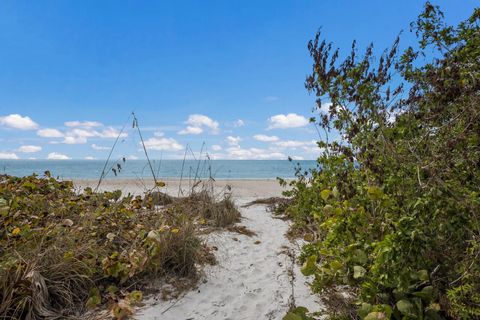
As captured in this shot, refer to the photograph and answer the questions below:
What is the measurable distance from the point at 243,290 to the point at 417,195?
212 centimetres

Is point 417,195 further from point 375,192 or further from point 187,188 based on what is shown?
point 187,188

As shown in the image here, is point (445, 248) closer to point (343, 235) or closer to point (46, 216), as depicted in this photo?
point (343, 235)

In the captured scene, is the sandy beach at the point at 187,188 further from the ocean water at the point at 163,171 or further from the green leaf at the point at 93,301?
the green leaf at the point at 93,301

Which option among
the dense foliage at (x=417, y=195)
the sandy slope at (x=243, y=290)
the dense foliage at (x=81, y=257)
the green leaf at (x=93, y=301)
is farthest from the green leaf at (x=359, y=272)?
the green leaf at (x=93, y=301)

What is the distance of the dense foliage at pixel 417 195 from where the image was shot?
2.04 m

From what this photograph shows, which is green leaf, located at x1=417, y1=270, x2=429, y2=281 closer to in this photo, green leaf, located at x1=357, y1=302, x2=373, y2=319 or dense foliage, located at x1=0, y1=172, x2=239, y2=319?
green leaf, located at x1=357, y1=302, x2=373, y2=319

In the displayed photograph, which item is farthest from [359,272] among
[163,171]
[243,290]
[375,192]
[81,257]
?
[163,171]

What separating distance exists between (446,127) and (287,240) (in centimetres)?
361

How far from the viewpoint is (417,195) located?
2254 millimetres

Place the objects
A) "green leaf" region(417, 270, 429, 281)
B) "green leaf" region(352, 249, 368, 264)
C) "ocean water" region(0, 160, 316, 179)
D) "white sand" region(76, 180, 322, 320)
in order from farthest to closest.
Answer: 1. "ocean water" region(0, 160, 316, 179)
2. "white sand" region(76, 180, 322, 320)
3. "green leaf" region(352, 249, 368, 264)
4. "green leaf" region(417, 270, 429, 281)

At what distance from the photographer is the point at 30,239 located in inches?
Answer: 130

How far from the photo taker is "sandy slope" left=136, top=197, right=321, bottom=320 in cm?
298

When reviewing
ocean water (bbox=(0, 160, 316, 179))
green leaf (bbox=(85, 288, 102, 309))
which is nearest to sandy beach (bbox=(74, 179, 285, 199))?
ocean water (bbox=(0, 160, 316, 179))

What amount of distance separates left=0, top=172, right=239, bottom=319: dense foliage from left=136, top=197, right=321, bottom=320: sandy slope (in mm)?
313
